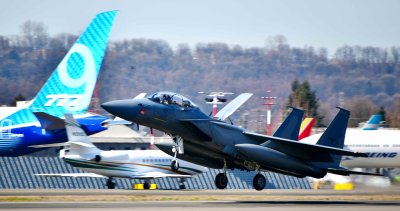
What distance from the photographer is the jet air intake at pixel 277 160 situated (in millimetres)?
31855

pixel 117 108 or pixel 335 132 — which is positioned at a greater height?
pixel 117 108

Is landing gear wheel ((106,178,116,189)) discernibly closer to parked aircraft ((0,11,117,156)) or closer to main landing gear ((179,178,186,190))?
main landing gear ((179,178,186,190))

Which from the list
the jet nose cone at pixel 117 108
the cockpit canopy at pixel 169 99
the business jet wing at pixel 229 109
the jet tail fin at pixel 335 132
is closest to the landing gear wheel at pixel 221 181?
the business jet wing at pixel 229 109

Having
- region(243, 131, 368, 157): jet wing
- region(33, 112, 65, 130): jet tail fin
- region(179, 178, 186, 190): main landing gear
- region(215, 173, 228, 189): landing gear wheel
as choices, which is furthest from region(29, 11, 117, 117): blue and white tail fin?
region(179, 178, 186, 190): main landing gear

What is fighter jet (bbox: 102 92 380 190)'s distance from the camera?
31.0m

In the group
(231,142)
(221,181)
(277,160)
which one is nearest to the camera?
(277,160)

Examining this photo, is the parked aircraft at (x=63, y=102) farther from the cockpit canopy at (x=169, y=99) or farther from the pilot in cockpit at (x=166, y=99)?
the pilot in cockpit at (x=166, y=99)

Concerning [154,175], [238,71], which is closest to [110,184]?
[154,175]

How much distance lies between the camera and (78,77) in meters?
38.8

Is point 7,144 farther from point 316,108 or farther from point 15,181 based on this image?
point 316,108

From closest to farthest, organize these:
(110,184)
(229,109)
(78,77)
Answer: (229,109), (78,77), (110,184)

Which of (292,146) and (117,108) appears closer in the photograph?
(117,108)

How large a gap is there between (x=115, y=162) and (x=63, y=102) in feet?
37.6

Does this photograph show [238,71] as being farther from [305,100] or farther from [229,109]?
[229,109]
